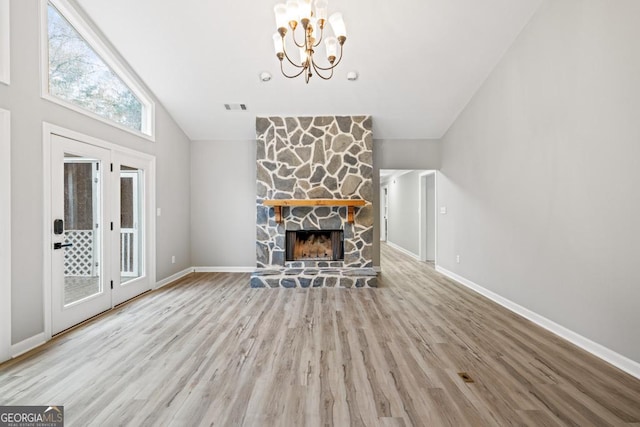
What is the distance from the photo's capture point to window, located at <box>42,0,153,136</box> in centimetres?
308

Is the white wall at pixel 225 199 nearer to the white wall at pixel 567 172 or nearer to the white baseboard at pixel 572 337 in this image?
the white wall at pixel 567 172

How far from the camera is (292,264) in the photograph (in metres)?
5.22

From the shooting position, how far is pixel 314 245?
542cm

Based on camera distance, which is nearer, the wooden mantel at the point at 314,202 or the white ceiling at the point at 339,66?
the white ceiling at the point at 339,66

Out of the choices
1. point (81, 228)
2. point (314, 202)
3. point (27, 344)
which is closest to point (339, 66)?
point (314, 202)

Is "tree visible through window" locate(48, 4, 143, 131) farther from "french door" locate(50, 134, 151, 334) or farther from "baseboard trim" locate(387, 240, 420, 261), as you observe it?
"baseboard trim" locate(387, 240, 420, 261)

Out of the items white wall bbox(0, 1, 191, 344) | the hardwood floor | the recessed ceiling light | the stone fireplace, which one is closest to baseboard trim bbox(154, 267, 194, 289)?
the hardwood floor

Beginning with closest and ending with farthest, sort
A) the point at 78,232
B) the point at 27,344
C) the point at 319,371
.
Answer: the point at 319,371 → the point at 27,344 → the point at 78,232

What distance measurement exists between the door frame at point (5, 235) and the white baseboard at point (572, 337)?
15.7 ft

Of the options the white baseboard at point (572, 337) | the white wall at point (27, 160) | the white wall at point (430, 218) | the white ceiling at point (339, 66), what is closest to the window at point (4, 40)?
the white wall at point (27, 160)

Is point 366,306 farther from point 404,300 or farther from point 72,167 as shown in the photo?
point 72,167

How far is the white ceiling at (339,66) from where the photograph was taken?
11.3 ft

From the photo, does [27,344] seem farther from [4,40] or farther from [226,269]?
[226,269]

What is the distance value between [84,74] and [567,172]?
516 cm
